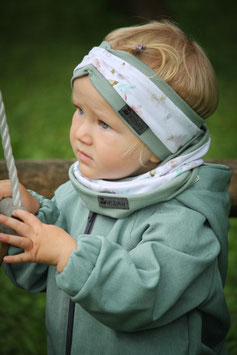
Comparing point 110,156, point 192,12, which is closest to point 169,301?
point 110,156

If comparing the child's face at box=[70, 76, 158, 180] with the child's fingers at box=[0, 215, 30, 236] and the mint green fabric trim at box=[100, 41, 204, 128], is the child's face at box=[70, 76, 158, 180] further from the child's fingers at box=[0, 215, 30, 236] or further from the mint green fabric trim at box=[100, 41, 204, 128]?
the child's fingers at box=[0, 215, 30, 236]

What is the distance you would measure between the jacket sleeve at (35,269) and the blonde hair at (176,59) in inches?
22.3

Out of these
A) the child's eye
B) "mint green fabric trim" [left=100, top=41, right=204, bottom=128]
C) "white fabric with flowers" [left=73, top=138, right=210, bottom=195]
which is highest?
"mint green fabric trim" [left=100, top=41, right=204, bottom=128]

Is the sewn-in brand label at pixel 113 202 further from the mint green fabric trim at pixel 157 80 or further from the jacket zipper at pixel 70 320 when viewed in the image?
the mint green fabric trim at pixel 157 80

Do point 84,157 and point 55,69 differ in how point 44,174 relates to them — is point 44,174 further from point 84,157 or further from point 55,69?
point 55,69

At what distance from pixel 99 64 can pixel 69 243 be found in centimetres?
53

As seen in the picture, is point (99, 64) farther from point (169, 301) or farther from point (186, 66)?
point (169, 301)

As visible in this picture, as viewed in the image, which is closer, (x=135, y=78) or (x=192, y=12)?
(x=135, y=78)

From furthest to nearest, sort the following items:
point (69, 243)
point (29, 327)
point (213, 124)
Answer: point (213, 124) < point (29, 327) < point (69, 243)

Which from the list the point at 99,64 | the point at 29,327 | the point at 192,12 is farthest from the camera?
the point at 192,12

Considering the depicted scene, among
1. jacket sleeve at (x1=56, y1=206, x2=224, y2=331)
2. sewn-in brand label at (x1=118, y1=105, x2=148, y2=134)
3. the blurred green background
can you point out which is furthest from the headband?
the blurred green background

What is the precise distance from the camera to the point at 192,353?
4.73ft

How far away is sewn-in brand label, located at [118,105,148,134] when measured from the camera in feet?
4.52

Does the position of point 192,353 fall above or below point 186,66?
below
